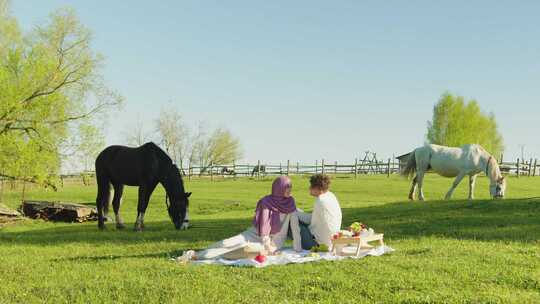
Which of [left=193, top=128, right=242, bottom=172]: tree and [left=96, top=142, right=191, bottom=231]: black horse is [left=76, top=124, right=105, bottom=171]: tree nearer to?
[left=96, top=142, right=191, bottom=231]: black horse

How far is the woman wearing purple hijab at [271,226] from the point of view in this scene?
827cm

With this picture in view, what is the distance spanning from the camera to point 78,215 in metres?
19.5

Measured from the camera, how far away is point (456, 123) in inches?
2361

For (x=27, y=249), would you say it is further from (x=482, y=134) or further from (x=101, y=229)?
(x=482, y=134)

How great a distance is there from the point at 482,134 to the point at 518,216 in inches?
2002

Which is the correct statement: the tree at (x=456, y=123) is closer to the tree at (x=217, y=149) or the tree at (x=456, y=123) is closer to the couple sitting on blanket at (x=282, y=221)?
the tree at (x=217, y=149)

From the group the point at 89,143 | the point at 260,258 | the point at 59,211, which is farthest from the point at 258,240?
the point at 89,143

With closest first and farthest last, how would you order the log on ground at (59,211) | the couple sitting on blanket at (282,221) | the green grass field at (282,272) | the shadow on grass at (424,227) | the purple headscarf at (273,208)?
the green grass field at (282,272) → the couple sitting on blanket at (282,221) → the purple headscarf at (273,208) → the shadow on grass at (424,227) → the log on ground at (59,211)

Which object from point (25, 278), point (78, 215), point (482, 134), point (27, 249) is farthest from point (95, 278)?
point (482, 134)

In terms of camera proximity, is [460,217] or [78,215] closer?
[460,217]

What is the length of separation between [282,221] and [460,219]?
740cm

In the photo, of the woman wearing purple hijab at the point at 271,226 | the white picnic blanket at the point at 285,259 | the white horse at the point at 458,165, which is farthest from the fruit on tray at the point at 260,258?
the white horse at the point at 458,165

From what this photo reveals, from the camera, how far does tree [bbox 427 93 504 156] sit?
5953 cm

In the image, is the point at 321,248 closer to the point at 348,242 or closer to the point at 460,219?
the point at 348,242
